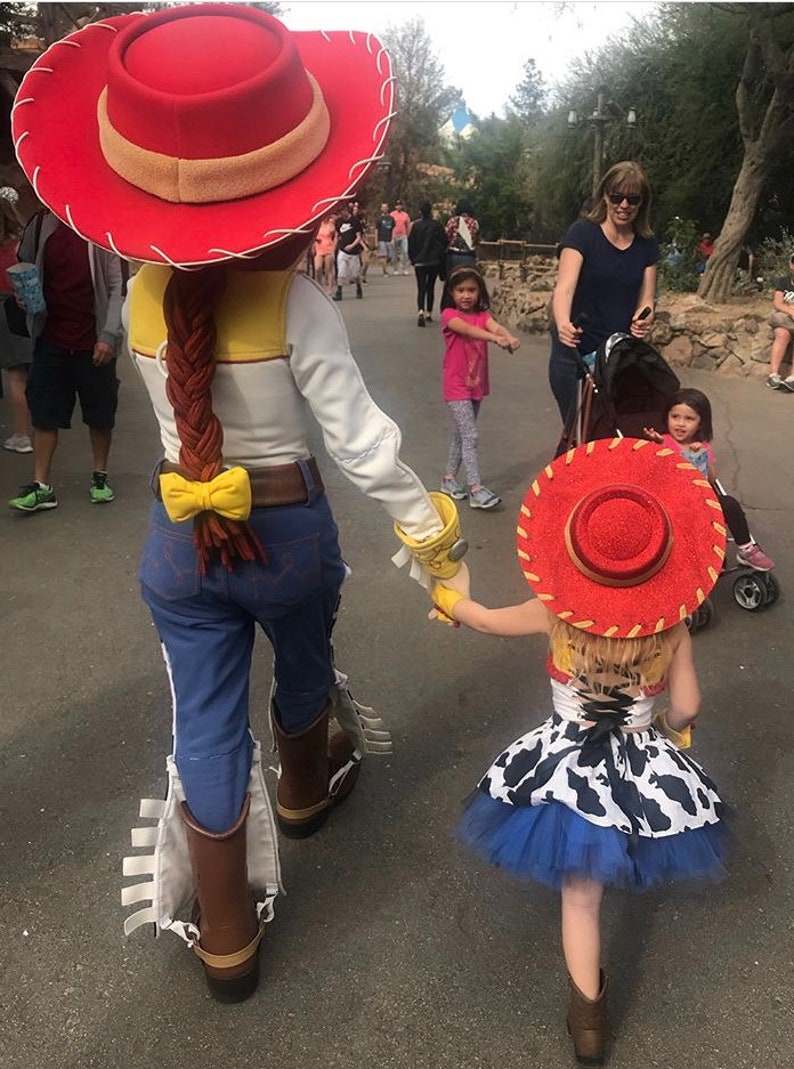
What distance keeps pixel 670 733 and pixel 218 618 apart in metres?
1.16

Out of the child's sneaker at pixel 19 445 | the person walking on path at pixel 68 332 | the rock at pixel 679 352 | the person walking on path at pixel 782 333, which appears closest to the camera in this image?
the person walking on path at pixel 68 332

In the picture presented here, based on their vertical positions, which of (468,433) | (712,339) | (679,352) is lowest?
(679,352)

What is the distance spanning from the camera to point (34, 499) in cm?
515

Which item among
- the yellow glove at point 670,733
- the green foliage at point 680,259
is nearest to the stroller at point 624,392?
the yellow glove at point 670,733

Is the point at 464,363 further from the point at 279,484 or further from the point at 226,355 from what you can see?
the point at 226,355

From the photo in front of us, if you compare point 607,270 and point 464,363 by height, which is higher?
point 607,270

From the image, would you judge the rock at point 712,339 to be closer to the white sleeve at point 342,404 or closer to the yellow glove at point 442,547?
the yellow glove at point 442,547

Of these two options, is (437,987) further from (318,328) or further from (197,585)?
(318,328)

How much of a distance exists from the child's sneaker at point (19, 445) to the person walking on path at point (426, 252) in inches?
303

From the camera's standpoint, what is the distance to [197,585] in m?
1.92

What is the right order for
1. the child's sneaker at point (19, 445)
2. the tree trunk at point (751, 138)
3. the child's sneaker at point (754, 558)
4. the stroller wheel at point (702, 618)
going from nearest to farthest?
the stroller wheel at point (702, 618), the child's sneaker at point (754, 558), the child's sneaker at point (19, 445), the tree trunk at point (751, 138)

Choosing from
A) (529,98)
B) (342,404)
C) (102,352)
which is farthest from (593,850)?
(529,98)

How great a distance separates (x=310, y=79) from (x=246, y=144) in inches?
9.6

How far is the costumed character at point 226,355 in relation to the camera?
1.58 m
